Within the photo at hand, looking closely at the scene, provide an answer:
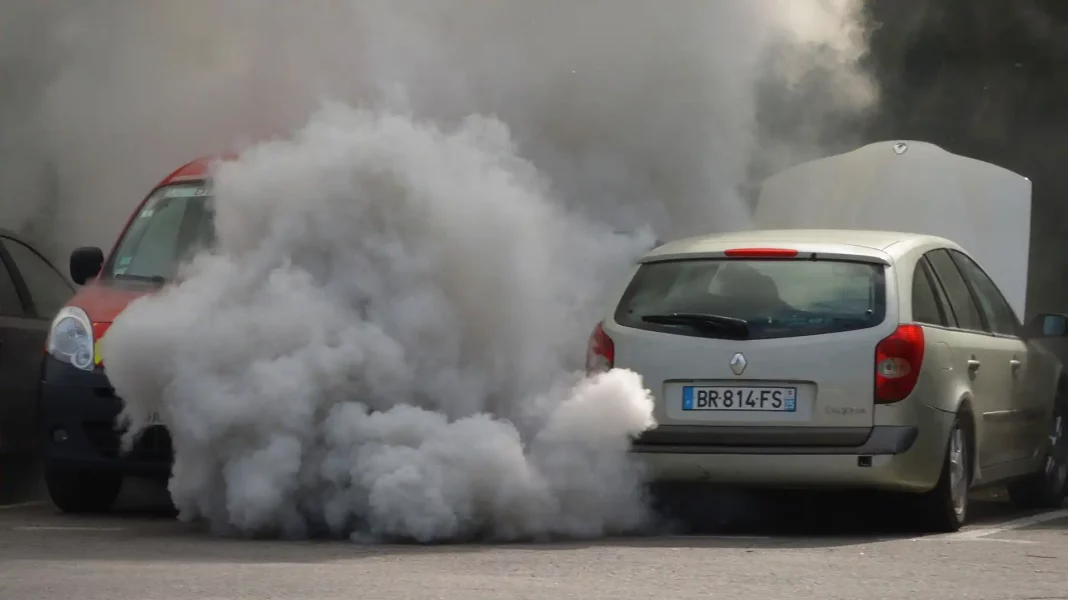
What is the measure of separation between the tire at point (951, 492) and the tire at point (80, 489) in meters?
3.99

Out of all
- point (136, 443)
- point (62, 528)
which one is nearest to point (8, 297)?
point (136, 443)

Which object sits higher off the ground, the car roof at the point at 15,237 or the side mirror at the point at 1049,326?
the car roof at the point at 15,237

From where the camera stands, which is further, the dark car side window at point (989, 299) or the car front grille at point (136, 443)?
the dark car side window at point (989, 299)

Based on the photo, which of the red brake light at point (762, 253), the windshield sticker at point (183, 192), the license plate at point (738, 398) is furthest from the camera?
the windshield sticker at point (183, 192)

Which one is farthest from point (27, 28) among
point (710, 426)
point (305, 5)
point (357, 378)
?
point (710, 426)

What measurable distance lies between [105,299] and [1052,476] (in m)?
5.22

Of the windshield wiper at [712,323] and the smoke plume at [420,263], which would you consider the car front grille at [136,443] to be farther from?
the windshield wiper at [712,323]

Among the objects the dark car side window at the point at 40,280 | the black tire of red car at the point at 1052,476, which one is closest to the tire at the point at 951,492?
the black tire of red car at the point at 1052,476

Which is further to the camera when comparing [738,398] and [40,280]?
[40,280]

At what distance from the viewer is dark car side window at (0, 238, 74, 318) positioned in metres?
11.8

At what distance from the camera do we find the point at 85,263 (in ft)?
36.9

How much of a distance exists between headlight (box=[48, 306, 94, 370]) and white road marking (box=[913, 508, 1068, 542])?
411 centimetres

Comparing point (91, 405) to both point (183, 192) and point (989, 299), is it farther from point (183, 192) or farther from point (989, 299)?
point (989, 299)

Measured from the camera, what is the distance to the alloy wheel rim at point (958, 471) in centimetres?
915
